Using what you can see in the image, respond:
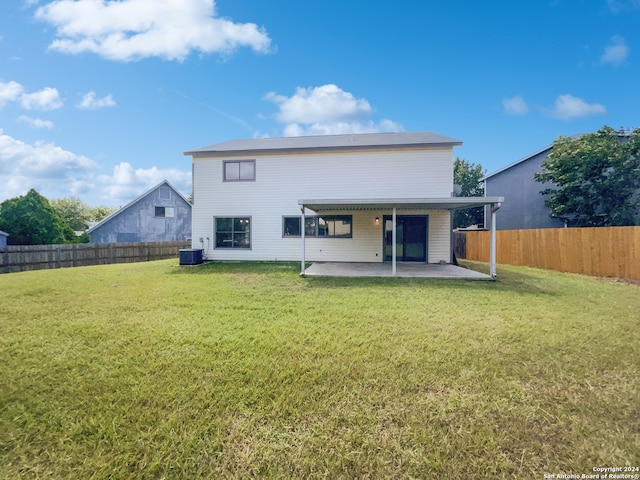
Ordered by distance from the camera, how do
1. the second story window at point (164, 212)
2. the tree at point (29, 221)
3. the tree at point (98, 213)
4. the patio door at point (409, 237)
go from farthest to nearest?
the tree at point (98, 213), the second story window at point (164, 212), the tree at point (29, 221), the patio door at point (409, 237)

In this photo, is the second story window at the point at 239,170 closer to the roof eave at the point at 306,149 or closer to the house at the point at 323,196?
the house at the point at 323,196

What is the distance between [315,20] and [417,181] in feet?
27.0

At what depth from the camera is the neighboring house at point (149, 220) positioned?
20469 millimetres

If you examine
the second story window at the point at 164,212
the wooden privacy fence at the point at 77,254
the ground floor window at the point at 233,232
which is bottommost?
the wooden privacy fence at the point at 77,254

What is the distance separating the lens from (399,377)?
9.45ft

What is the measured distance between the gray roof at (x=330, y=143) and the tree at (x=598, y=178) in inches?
247

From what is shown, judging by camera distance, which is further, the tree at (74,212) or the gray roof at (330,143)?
the tree at (74,212)

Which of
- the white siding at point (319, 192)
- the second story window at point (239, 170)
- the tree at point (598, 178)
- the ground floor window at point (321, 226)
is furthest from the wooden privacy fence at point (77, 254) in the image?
the tree at point (598, 178)

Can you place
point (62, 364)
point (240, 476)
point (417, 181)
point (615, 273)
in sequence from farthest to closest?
point (417, 181)
point (615, 273)
point (62, 364)
point (240, 476)

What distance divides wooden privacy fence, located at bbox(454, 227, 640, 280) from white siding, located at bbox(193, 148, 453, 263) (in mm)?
3533

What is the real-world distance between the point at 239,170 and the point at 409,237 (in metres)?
8.01

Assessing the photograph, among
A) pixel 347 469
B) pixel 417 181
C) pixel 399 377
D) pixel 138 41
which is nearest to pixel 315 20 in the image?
pixel 138 41

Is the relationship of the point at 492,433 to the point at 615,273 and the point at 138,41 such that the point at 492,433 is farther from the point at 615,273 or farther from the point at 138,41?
the point at 138,41

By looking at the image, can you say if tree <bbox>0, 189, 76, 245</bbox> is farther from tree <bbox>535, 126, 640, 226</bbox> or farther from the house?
tree <bbox>535, 126, 640, 226</bbox>
